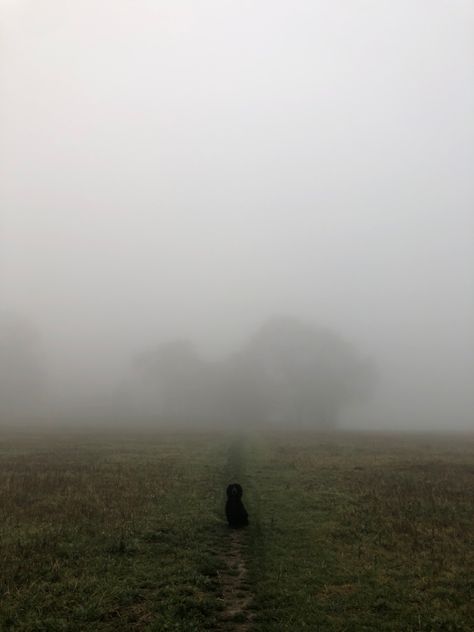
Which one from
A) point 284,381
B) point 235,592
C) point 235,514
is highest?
point 284,381

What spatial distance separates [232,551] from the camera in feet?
54.9

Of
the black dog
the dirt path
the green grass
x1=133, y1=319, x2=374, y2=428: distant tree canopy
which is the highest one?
x1=133, y1=319, x2=374, y2=428: distant tree canopy

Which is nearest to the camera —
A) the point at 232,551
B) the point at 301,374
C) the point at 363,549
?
the point at 363,549

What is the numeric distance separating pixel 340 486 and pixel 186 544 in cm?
1262

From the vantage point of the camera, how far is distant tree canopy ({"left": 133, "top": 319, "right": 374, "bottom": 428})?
106m

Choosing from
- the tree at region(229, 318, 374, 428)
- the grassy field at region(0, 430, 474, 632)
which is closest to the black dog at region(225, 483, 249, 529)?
the grassy field at region(0, 430, 474, 632)

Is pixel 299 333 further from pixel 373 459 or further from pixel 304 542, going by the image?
pixel 304 542

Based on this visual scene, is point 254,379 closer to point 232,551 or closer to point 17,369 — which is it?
point 17,369

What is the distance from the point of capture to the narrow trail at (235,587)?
11508 millimetres

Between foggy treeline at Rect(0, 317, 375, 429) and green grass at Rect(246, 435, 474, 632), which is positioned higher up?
foggy treeline at Rect(0, 317, 375, 429)

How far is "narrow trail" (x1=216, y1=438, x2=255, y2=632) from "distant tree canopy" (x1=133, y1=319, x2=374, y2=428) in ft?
287

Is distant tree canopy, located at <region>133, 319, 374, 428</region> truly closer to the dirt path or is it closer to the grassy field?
the grassy field

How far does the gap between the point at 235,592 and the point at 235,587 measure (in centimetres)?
36

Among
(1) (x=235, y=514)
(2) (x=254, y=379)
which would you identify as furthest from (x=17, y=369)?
(1) (x=235, y=514)
